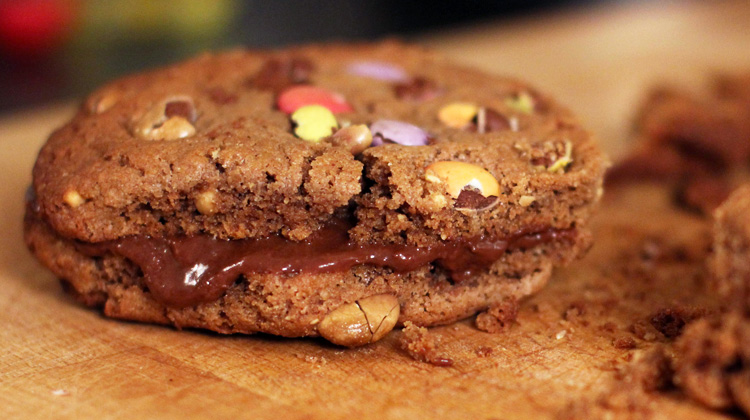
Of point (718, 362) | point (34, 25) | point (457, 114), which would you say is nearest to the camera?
point (718, 362)

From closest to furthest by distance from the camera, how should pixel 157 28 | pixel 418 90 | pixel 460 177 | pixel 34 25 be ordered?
pixel 460 177 → pixel 418 90 → pixel 34 25 → pixel 157 28

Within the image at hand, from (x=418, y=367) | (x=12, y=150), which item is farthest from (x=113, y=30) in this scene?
(x=418, y=367)

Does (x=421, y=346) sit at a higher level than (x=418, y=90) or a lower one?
lower

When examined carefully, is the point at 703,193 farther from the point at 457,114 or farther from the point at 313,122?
the point at 313,122

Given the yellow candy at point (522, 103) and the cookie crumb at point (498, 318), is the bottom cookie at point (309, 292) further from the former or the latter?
the yellow candy at point (522, 103)

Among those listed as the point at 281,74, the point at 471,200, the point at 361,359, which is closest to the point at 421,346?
the point at 361,359

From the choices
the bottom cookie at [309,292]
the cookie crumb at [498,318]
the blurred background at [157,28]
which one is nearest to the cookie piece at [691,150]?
the bottom cookie at [309,292]

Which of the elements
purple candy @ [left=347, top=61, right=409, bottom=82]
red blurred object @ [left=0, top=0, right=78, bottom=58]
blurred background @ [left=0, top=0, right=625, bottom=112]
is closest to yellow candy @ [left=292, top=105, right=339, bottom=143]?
purple candy @ [left=347, top=61, right=409, bottom=82]
